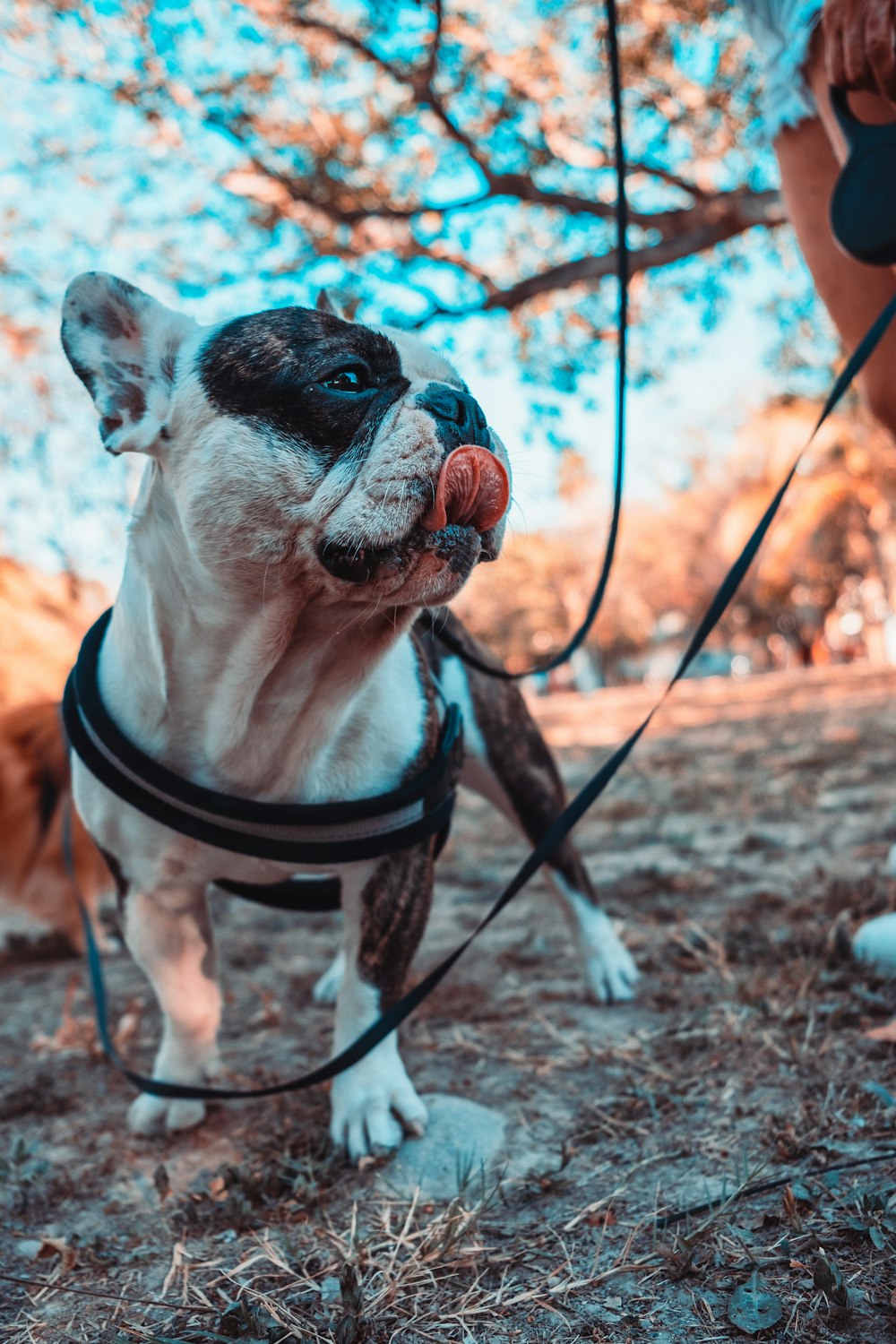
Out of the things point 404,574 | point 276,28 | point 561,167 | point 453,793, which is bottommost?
point 453,793

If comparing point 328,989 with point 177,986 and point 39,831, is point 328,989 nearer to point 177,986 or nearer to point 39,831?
point 177,986

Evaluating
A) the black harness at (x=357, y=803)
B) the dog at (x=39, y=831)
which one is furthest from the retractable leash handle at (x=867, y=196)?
the dog at (x=39, y=831)

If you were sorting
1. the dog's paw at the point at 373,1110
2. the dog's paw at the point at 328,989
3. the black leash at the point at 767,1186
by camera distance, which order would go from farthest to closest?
1. the dog's paw at the point at 328,989
2. the dog's paw at the point at 373,1110
3. the black leash at the point at 767,1186

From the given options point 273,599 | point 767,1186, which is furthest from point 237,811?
point 767,1186

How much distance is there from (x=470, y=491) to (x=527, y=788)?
4.74 ft

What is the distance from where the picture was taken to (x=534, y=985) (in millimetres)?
3107

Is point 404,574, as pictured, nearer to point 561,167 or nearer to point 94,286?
point 94,286

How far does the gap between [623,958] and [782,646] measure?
4459 cm

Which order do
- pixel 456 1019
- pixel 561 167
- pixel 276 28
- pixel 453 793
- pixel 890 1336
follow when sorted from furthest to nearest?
pixel 561 167 < pixel 276 28 < pixel 456 1019 < pixel 453 793 < pixel 890 1336

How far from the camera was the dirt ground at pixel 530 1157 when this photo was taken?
1439 millimetres

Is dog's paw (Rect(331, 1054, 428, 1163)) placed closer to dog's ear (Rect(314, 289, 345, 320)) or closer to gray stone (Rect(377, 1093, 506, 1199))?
gray stone (Rect(377, 1093, 506, 1199))

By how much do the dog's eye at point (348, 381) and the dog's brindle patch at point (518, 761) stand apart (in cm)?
108

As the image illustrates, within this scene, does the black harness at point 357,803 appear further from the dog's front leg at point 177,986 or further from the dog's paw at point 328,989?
the dog's paw at point 328,989

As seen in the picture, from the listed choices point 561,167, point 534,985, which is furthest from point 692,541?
point 534,985
